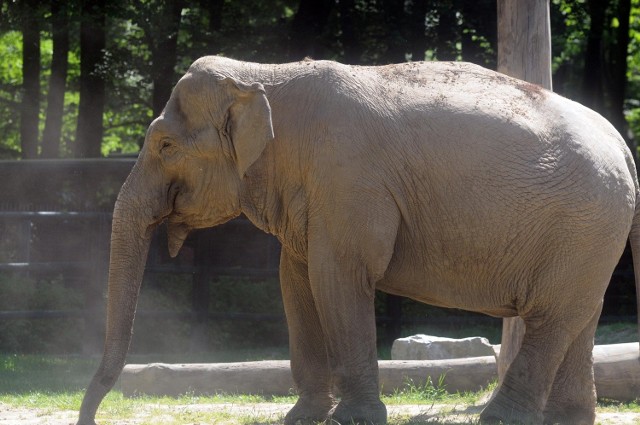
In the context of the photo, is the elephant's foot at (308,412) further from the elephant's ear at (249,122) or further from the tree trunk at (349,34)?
the tree trunk at (349,34)

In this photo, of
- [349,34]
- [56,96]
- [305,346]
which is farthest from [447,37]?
[305,346]

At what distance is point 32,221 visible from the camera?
13.8 meters

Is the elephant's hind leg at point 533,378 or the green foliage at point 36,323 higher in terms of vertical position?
the elephant's hind leg at point 533,378

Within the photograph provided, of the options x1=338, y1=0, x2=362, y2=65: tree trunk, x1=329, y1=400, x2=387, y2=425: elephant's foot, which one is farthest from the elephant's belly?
x1=338, y1=0, x2=362, y2=65: tree trunk

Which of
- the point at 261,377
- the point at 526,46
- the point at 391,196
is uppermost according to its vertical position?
the point at 526,46

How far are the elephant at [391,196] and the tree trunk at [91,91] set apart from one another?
10.1m

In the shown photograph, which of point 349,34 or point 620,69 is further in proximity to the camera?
point 620,69

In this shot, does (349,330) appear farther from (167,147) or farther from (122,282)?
(167,147)

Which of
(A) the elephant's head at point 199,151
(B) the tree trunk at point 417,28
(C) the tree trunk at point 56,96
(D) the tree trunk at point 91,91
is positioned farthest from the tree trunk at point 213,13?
(A) the elephant's head at point 199,151

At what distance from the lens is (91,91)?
17.2 metres

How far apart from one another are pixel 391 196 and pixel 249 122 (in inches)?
38.4

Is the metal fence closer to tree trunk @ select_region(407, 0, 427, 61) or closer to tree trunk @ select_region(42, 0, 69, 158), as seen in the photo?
tree trunk @ select_region(42, 0, 69, 158)

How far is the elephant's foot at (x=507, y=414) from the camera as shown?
6773 millimetres

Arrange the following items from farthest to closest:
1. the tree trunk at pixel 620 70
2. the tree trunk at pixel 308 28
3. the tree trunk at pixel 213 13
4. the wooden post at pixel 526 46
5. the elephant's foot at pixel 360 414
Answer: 1. the tree trunk at pixel 620 70
2. the tree trunk at pixel 213 13
3. the tree trunk at pixel 308 28
4. the wooden post at pixel 526 46
5. the elephant's foot at pixel 360 414
